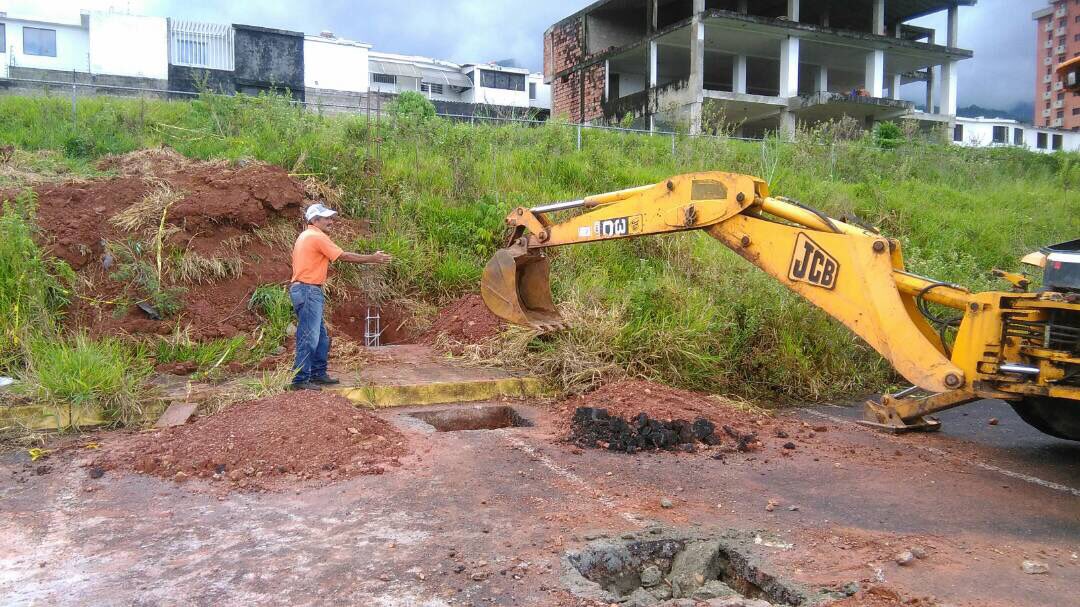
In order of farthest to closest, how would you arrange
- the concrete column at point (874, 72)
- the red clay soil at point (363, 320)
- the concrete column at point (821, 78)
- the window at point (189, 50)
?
the window at point (189, 50) < the concrete column at point (821, 78) < the concrete column at point (874, 72) < the red clay soil at point (363, 320)

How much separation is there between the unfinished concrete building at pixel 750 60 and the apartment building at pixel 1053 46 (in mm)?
87887

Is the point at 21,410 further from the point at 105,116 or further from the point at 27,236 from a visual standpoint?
the point at 105,116

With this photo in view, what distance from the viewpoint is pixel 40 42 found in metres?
36.2

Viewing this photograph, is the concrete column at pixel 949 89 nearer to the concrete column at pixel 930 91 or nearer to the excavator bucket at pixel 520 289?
the concrete column at pixel 930 91

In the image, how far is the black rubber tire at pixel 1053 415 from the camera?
19.9 ft

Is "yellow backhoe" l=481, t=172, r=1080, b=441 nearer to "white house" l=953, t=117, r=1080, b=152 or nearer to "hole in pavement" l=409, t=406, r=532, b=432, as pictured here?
"hole in pavement" l=409, t=406, r=532, b=432

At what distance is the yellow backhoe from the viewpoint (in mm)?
5016

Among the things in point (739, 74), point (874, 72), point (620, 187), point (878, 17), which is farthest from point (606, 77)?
point (620, 187)

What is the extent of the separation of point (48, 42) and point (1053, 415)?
42.1 m

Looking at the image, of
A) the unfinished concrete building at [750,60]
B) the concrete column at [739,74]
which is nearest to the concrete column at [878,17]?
the unfinished concrete building at [750,60]

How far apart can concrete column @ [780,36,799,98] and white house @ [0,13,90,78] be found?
29.9 m

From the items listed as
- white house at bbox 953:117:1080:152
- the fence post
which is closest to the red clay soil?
the fence post

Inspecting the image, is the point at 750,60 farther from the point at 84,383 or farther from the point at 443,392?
the point at 84,383

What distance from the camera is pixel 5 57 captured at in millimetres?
34969
